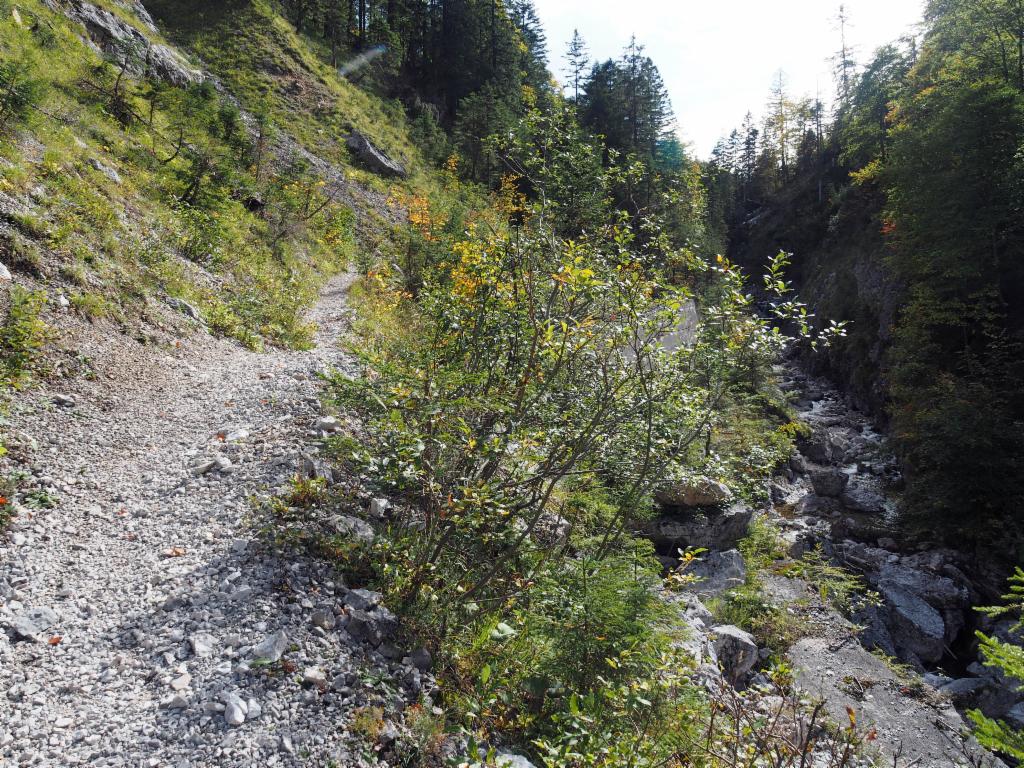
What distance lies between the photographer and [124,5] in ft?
81.7

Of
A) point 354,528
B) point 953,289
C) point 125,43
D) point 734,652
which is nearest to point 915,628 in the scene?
point 734,652

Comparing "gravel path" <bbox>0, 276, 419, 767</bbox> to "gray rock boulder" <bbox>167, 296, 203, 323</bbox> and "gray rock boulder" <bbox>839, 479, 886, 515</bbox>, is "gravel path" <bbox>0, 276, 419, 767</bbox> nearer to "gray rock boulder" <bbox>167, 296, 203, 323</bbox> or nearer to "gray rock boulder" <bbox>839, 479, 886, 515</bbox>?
"gray rock boulder" <bbox>167, 296, 203, 323</bbox>

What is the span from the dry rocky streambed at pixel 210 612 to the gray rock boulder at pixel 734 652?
0.03 metres

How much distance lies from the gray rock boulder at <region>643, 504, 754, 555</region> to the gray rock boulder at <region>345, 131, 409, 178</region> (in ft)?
95.1

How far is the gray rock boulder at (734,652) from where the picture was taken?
7338mm

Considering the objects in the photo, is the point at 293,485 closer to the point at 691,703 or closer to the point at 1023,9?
the point at 691,703

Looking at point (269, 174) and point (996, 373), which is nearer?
point (996, 373)

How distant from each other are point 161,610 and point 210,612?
0.38 meters

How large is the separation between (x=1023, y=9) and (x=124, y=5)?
3673cm

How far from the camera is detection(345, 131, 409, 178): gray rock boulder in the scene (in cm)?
3228

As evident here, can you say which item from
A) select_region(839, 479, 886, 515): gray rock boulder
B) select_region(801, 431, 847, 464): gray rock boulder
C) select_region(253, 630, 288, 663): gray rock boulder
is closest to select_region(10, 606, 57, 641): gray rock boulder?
select_region(253, 630, 288, 663): gray rock boulder

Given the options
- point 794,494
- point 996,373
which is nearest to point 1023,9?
point 996,373

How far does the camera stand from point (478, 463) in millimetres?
4969

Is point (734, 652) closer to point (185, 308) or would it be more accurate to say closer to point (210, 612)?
point (210, 612)
